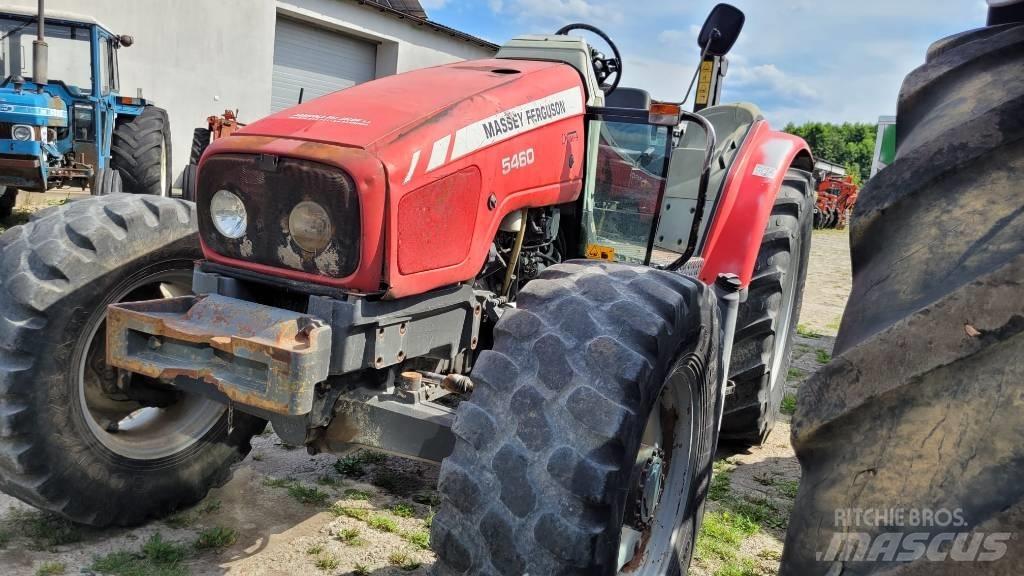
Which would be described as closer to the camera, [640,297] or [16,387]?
[640,297]

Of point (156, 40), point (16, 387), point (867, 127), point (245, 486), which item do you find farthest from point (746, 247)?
point (867, 127)

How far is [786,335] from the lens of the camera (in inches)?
196

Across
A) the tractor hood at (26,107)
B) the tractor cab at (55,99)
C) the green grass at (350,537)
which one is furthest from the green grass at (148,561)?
the tractor hood at (26,107)

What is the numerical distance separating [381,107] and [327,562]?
164cm

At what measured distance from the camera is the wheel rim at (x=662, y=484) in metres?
2.52

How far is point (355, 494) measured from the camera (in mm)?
3592

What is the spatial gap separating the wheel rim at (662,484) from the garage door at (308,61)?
15.8m

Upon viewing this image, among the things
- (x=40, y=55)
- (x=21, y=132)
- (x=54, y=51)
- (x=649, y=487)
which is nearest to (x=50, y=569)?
(x=649, y=487)

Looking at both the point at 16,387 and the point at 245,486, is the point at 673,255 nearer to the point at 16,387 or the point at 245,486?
the point at 245,486

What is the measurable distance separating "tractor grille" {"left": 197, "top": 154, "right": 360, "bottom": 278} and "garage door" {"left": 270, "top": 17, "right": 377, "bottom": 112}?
1541cm

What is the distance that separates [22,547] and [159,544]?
18.4 inches

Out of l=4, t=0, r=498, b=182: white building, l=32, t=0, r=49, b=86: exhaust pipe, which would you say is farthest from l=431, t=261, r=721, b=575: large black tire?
l=4, t=0, r=498, b=182: white building

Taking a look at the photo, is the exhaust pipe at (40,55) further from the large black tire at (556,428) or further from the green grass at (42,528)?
the large black tire at (556,428)

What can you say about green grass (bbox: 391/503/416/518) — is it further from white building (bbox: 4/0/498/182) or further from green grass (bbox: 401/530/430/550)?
white building (bbox: 4/0/498/182)
